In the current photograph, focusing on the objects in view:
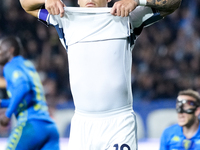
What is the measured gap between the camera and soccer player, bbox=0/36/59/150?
4027 mm

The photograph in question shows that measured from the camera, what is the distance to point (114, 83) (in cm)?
264

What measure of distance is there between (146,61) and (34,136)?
5472 millimetres

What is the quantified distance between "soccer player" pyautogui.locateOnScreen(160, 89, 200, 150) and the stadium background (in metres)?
2.89

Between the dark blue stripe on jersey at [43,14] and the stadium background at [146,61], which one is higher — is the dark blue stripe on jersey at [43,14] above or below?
above

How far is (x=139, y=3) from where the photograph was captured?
8.52 feet

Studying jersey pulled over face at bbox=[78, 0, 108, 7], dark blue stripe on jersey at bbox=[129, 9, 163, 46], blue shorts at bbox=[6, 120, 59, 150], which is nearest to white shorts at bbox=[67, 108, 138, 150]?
dark blue stripe on jersey at bbox=[129, 9, 163, 46]

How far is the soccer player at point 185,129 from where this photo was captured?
450 cm

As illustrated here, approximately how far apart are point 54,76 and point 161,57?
8.20 feet

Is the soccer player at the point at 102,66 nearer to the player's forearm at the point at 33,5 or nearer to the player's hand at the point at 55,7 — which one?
the player's hand at the point at 55,7

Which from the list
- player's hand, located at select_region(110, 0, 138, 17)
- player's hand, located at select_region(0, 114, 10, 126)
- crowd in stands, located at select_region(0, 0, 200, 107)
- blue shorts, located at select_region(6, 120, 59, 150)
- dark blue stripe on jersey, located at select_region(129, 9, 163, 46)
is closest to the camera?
player's hand, located at select_region(110, 0, 138, 17)

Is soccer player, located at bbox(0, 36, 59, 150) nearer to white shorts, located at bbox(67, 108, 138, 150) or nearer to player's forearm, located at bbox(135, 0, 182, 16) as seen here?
white shorts, located at bbox(67, 108, 138, 150)

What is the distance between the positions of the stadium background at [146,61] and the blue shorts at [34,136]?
11.2 ft

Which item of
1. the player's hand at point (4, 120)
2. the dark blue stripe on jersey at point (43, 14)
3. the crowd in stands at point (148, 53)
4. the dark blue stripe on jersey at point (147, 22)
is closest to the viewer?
the dark blue stripe on jersey at point (147, 22)

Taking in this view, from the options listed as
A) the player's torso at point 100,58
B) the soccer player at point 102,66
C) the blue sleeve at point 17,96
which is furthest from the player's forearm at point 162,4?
the blue sleeve at point 17,96
